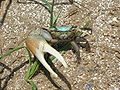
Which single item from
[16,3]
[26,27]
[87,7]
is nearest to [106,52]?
[87,7]

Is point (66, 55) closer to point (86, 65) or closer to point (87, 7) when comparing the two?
point (86, 65)

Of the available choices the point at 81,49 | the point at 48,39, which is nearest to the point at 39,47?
the point at 48,39

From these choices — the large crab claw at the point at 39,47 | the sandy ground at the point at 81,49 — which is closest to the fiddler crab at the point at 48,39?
the large crab claw at the point at 39,47

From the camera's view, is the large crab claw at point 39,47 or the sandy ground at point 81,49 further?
the sandy ground at point 81,49

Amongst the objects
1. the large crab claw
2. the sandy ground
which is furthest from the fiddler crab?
the sandy ground

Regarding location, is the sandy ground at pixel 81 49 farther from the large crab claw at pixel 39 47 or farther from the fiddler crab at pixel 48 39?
the large crab claw at pixel 39 47

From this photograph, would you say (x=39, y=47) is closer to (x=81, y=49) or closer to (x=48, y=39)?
(x=48, y=39)

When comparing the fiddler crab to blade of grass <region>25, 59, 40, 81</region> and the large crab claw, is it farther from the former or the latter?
blade of grass <region>25, 59, 40, 81</region>
